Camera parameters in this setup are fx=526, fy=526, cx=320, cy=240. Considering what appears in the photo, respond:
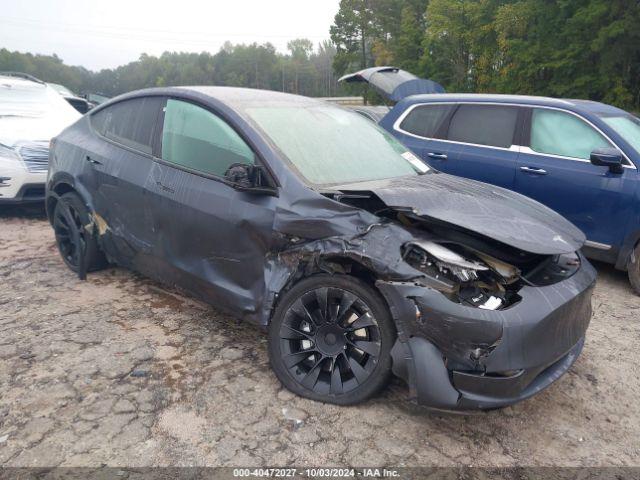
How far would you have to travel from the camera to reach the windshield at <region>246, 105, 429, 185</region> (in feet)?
10.4

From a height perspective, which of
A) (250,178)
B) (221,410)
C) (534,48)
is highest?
(534,48)

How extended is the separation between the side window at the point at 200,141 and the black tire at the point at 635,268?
3.48 meters

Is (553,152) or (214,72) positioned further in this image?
(214,72)

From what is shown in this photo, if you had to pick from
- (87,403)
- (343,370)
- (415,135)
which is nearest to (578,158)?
(415,135)

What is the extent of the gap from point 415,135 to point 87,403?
4.49 m

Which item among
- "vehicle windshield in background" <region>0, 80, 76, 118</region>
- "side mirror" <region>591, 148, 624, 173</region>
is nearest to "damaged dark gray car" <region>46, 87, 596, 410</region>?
"side mirror" <region>591, 148, 624, 173</region>

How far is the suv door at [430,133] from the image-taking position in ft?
18.7

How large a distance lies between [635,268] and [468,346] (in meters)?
3.05

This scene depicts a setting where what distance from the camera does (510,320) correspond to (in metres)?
2.34

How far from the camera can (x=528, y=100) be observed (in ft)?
17.5

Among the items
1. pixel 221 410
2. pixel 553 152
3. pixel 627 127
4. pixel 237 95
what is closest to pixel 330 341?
pixel 221 410

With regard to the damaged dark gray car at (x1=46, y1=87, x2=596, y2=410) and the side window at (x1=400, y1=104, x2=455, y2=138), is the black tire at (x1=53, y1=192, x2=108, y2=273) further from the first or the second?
the side window at (x1=400, y1=104, x2=455, y2=138)

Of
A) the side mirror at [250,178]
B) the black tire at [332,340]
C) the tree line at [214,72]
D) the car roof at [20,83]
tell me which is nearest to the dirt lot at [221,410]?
the black tire at [332,340]

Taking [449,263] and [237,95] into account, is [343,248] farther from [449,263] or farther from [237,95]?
[237,95]
